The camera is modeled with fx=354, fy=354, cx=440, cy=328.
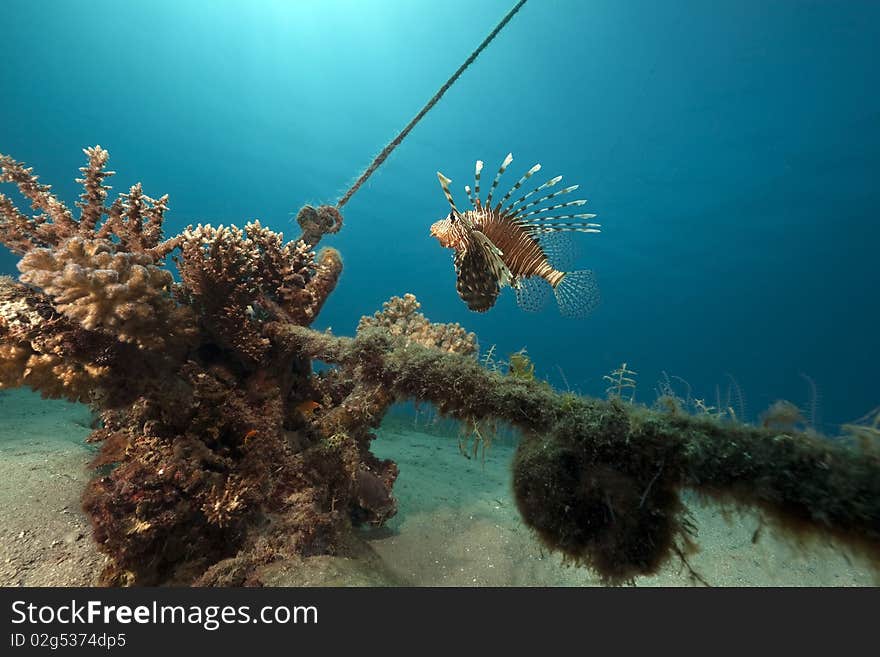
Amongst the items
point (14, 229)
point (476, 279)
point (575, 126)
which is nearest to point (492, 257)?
point (476, 279)

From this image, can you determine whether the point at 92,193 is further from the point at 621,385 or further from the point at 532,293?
the point at 621,385

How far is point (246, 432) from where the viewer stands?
3.21 m

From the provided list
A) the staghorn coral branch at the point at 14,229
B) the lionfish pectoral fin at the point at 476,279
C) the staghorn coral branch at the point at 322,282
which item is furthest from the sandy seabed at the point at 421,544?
the staghorn coral branch at the point at 322,282

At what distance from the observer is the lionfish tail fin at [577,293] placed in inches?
173

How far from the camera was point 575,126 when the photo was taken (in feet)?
136

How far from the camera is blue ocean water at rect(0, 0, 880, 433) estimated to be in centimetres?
3133

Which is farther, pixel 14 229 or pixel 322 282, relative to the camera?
pixel 322 282

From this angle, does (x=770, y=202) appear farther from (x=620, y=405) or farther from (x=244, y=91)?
(x=244, y=91)

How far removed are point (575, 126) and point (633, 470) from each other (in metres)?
48.8

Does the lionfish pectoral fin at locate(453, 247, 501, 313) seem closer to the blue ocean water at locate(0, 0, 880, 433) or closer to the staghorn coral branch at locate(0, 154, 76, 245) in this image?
the staghorn coral branch at locate(0, 154, 76, 245)

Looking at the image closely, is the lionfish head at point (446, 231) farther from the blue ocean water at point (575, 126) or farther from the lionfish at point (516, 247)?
the blue ocean water at point (575, 126)

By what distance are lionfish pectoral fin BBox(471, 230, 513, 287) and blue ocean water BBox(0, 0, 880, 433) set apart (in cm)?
3551

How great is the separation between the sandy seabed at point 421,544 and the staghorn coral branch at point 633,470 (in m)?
0.20

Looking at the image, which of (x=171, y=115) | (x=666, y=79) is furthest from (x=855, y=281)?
(x=171, y=115)
